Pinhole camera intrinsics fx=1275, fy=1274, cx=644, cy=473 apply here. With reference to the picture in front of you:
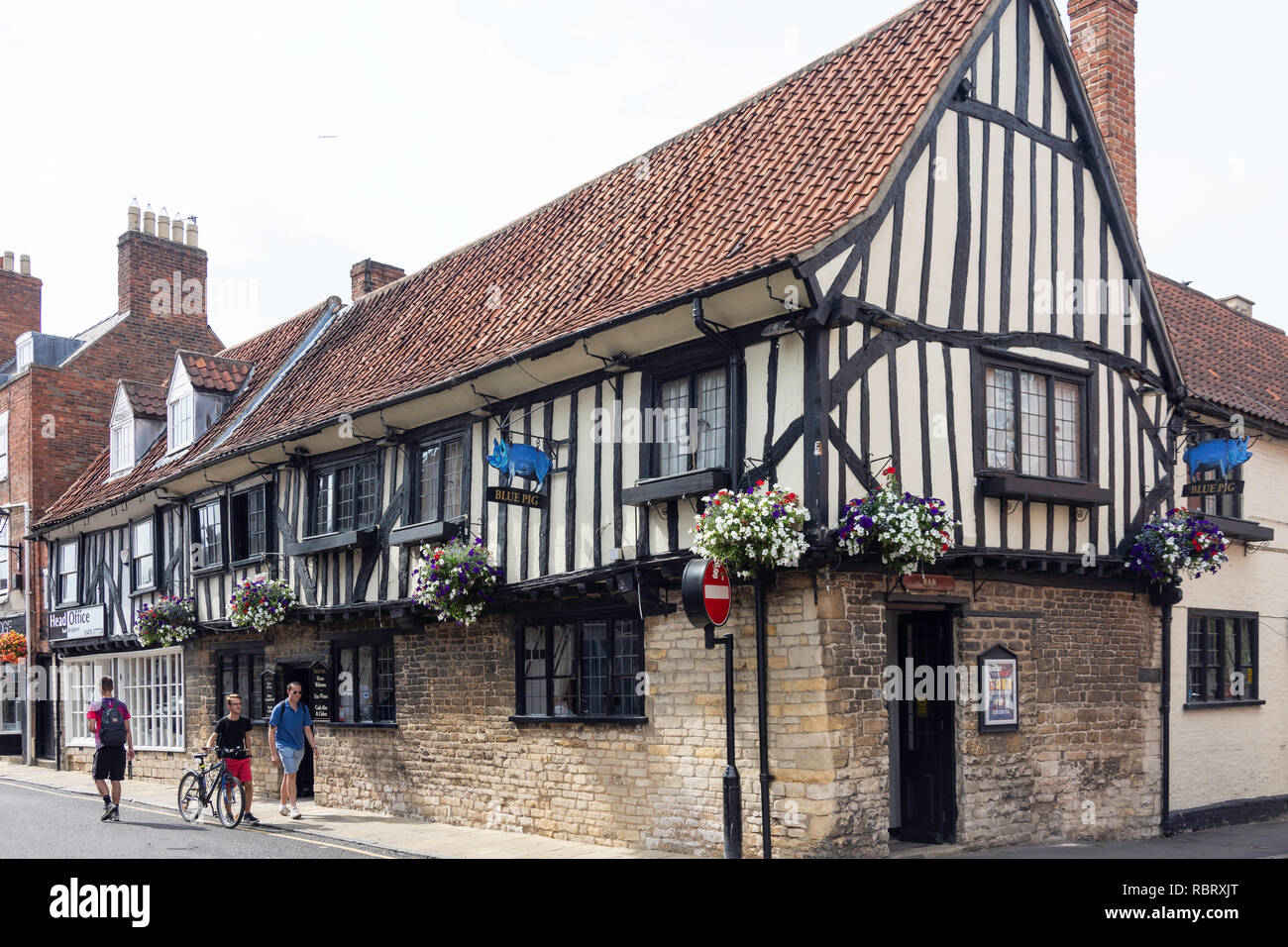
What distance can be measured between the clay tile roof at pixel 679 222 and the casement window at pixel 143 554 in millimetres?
4436

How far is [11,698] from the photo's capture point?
29859mm

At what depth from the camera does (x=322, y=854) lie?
1290cm

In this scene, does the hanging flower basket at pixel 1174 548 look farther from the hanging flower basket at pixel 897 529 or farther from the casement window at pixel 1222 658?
the hanging flower basket at pixel 897 529

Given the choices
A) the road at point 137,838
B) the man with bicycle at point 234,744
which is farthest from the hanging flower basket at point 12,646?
the man with bicycle at point 234,744

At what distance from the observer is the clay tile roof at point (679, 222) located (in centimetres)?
1265

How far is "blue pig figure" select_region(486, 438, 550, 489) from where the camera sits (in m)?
13.9

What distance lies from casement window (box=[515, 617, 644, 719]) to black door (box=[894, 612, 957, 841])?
280cm

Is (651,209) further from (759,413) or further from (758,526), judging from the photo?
(758,526)

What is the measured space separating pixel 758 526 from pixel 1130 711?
6.11 meters

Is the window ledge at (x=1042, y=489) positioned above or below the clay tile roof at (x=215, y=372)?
below

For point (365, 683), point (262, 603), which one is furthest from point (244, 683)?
point (365, 683)

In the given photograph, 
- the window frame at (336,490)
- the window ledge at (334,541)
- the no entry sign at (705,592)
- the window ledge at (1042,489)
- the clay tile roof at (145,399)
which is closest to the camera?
the no entry sign at (705,592)

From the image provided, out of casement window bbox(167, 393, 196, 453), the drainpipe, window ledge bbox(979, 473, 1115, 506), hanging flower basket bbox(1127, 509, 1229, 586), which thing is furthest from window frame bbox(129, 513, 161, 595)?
hanging flower basket bbox(1127, 509, 1229, 586)
